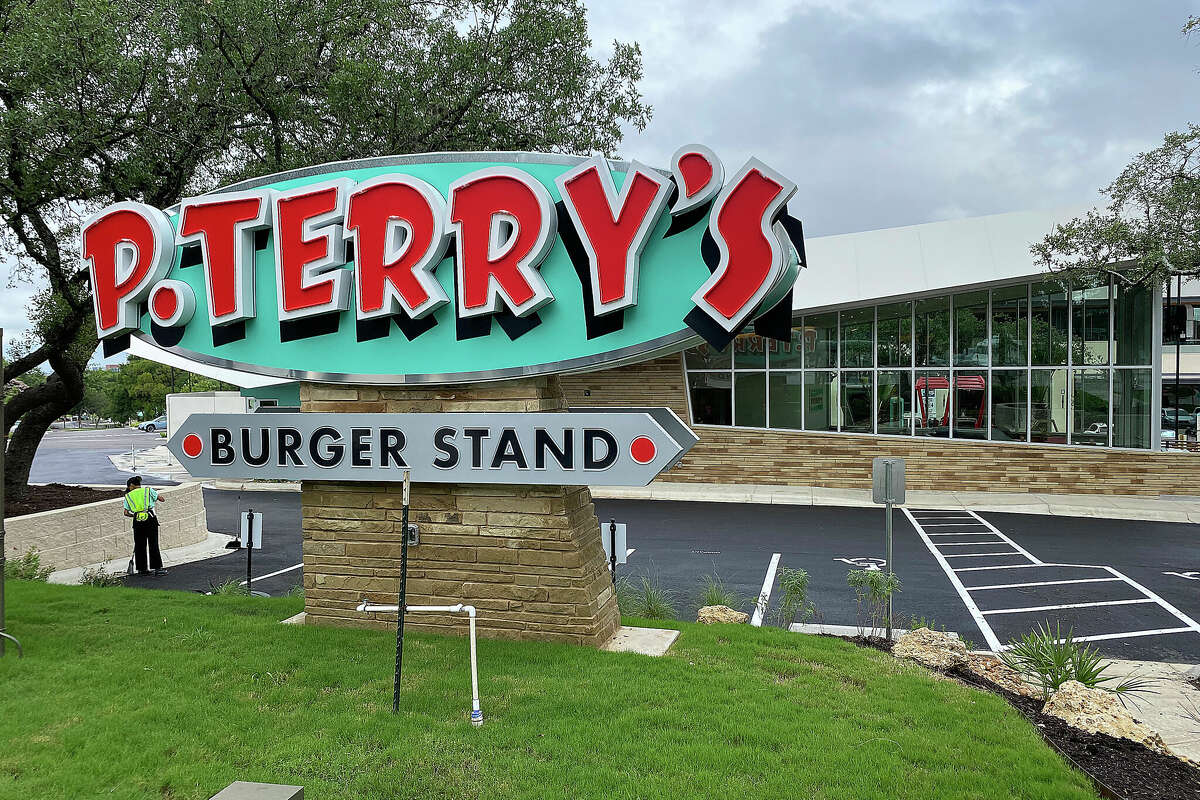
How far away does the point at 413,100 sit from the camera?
1393 cm

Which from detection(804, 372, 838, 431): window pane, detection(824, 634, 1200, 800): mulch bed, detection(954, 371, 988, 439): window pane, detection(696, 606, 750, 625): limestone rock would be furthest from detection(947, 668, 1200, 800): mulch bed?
detection(804, 372, 838, 431): window pane

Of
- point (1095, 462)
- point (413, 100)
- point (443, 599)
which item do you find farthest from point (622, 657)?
point (1095, 462)

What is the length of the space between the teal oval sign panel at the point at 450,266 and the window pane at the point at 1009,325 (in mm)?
18081

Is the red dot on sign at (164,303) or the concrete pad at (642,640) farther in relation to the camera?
the red dot on sign at (164,303)

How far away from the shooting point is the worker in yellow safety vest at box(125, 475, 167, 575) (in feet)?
44.8

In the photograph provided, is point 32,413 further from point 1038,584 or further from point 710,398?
point 1038,584

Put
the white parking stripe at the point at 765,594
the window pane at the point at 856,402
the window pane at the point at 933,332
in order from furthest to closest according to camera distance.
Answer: the window pane at the point at 856,402, the window pane at the point at 933,332, the white parking stripe at the point at 765,594

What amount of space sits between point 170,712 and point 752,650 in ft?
16.5

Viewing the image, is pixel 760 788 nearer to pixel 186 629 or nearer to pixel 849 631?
pixel 849 631

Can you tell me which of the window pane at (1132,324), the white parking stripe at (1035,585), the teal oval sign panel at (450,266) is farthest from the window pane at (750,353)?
the teal oval sign panel at (450,266)

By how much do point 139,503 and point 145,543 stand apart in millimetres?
774

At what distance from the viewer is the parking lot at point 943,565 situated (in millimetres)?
10141

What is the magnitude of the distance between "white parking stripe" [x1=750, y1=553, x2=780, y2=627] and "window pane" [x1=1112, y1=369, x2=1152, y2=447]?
13194mm

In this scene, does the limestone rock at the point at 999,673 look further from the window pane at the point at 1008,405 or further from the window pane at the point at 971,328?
the window pane at the point at 971,328
